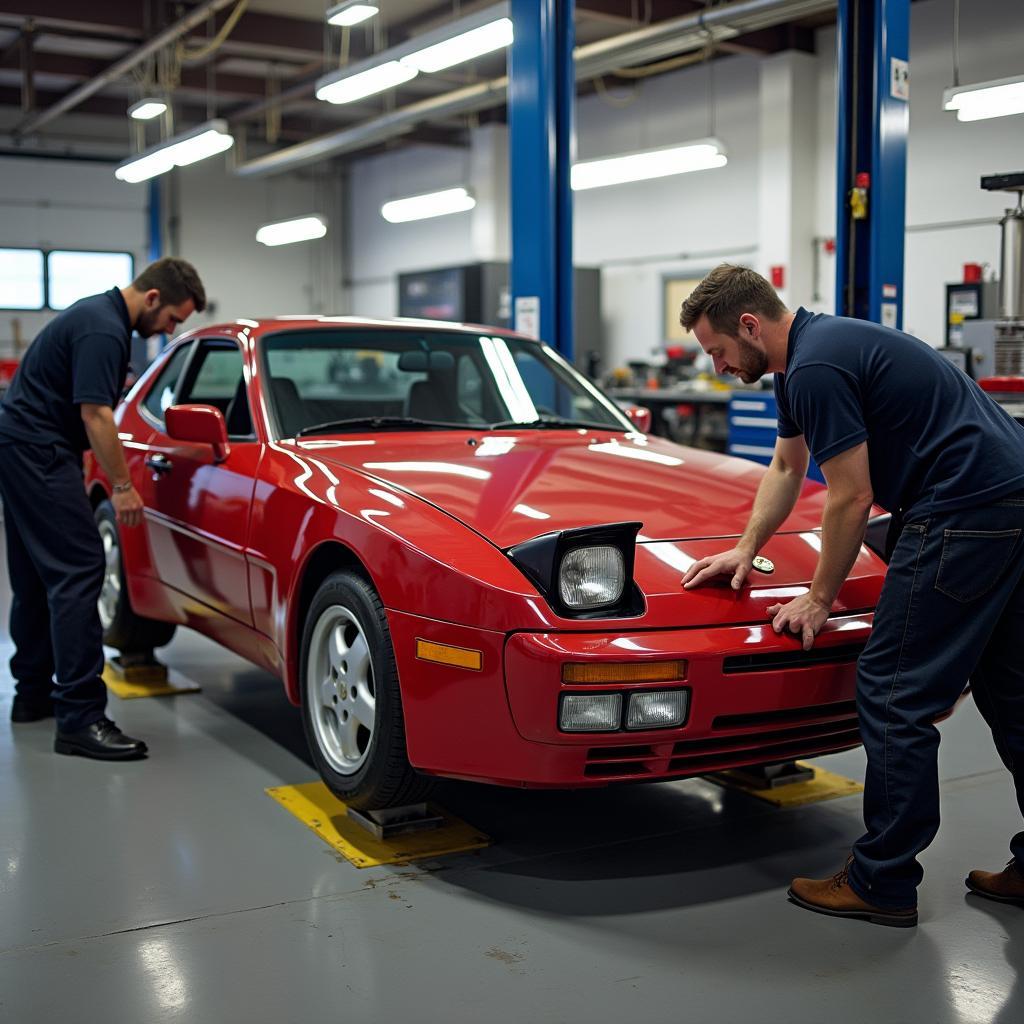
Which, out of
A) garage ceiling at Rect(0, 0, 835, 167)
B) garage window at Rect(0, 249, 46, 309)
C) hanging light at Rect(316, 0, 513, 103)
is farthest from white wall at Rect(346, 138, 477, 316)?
hanging light at Rect(316, 0, 513, 103)

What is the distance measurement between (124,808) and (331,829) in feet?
2.05

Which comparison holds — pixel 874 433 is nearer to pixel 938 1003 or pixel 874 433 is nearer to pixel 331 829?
pixel 938 1003

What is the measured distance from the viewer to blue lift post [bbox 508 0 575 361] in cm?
654

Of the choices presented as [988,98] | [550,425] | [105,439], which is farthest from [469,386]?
[988,98]

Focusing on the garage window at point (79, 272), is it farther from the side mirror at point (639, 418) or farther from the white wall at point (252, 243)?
the side mirror at point (639, 418)

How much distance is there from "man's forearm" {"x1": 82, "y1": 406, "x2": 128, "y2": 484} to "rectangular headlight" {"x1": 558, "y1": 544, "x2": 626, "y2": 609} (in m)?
1.79

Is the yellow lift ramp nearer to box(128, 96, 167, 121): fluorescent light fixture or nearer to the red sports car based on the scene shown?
the red sports car

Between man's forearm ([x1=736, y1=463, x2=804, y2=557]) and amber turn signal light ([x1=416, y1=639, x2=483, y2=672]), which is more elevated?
man's forearm ([x1=736, y1=463, x2=804, y2=557])

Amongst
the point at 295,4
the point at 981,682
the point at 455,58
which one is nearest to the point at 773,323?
the point at 981,682

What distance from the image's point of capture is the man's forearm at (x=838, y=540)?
101 inches

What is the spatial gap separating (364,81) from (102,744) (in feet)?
19.4

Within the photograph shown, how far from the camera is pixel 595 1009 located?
7.44 feet

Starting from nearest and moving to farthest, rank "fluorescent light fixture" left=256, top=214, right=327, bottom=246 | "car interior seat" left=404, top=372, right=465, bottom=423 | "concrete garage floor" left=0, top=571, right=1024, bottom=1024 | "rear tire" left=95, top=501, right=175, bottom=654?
"concrete garage floor" left=0, top=571, right=1024, bottom=1024 < "car interior seat" left=404, top=372, right=465, bottom=423 < "rear tire" left=95, top=501, right=175, bottom=654 < "fluorescent light fixture" left=256, top=214, right=327, bottom=246

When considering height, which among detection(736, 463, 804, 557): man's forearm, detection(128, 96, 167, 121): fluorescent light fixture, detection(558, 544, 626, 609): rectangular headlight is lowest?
detection(558, 544, 626, 609): rectangular headlight
